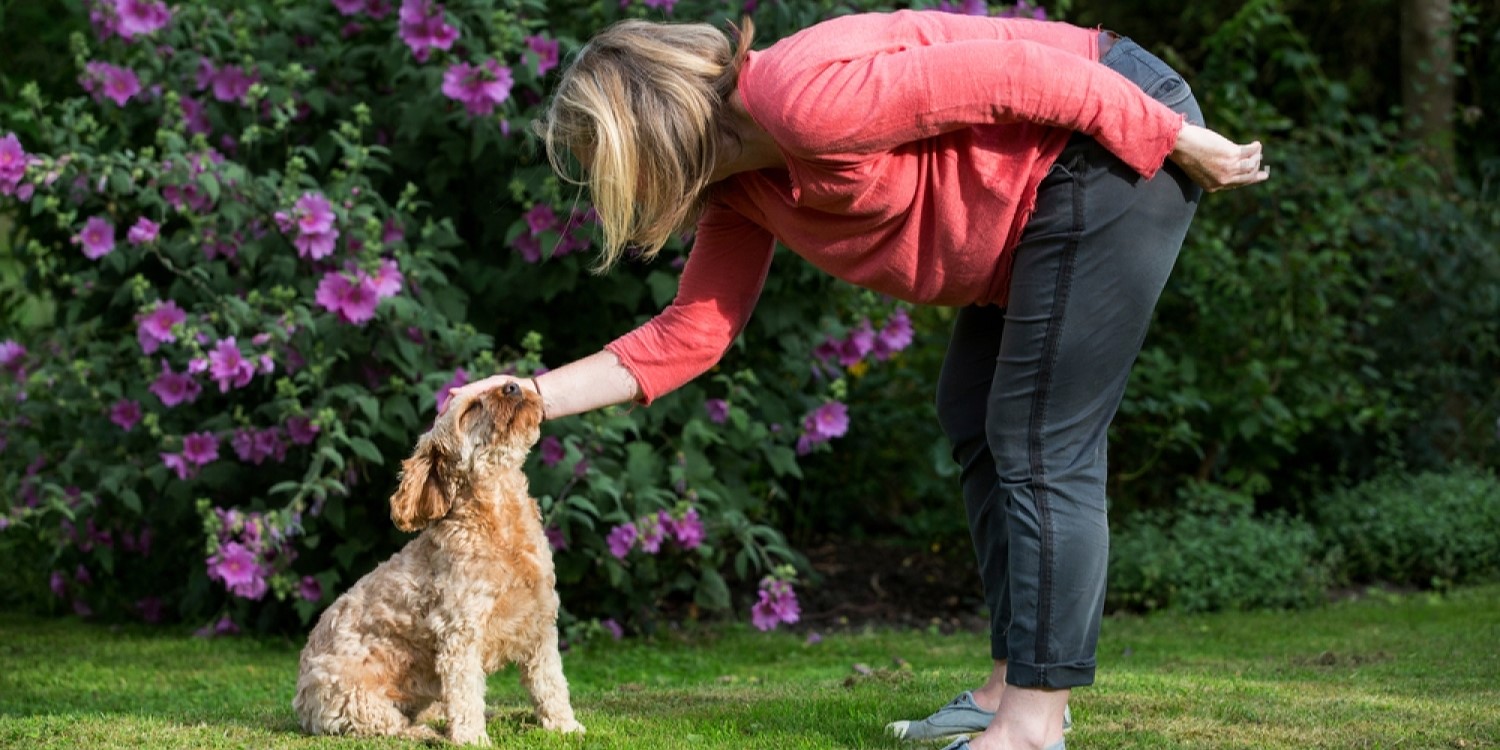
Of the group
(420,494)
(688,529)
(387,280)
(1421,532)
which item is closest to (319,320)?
(387,280)

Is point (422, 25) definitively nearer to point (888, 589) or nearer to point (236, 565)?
point (236, 565)

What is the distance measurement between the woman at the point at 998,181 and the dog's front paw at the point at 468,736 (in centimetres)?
111

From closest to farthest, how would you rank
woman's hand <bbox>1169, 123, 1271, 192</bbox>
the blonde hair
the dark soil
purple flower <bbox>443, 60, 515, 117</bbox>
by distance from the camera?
woman's hand <bbox>1169, 123, 1271, 192</bbox>
the blonde hair
purple flower <bbox>443, 60, 515, 117</bbox>
the dark soil

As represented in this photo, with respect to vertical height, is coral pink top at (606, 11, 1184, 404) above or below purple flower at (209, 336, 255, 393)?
above

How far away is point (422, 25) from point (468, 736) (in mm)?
3002

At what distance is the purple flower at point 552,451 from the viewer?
580cm

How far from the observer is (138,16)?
593 cm

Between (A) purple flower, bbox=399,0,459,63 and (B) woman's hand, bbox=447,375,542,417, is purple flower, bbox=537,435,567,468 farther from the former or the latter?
(B) woman's hand, bbox=447,375,542,417

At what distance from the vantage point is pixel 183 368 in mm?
5898

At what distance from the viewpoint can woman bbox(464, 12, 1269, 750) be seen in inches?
122

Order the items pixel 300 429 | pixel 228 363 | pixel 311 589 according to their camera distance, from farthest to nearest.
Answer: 1. pixel 311 589
2. pixel 300 429
3. pixel 228 363

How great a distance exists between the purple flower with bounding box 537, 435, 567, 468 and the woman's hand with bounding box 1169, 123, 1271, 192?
3086 millimetres

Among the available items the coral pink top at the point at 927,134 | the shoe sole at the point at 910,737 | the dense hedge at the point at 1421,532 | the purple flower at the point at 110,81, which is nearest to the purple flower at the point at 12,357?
the purple flower at the point at 110,81

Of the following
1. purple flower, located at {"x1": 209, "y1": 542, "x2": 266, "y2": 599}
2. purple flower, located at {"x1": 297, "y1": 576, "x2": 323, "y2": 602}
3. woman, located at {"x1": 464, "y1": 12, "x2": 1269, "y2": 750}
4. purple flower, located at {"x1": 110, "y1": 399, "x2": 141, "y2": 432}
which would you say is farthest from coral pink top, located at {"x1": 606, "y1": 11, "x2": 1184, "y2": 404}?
purple flower, located at {"x1": 110, "y1": 399, "x2": 141, "y2": 432}
